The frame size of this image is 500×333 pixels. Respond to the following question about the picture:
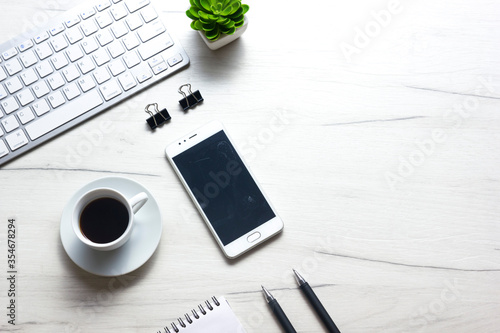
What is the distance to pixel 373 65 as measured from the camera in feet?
3.01

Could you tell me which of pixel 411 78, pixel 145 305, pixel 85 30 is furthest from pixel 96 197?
pixel 411 78

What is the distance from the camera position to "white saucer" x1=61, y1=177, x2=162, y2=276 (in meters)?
0.82

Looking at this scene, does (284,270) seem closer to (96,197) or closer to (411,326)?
(411,326)

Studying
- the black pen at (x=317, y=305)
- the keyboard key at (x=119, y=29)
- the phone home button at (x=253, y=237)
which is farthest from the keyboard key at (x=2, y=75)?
the black pen at (x=317, y=305)

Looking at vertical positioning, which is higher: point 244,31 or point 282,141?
point 244,31

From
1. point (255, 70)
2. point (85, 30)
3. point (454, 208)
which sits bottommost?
point (454, 208)

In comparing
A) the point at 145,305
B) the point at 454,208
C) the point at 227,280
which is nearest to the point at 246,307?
the point at 227,280

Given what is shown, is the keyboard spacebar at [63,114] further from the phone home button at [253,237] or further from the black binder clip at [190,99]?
the phone home button at [253,237]

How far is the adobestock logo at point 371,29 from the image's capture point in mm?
919

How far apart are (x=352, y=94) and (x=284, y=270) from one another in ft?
1.14

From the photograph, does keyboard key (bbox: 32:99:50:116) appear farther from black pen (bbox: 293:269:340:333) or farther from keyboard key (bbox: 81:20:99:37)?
black pen (bbox: 293:269:340:333)

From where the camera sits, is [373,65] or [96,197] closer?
[96,197]

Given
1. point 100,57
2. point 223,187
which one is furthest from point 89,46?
point 223,187

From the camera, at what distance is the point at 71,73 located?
872 mm
